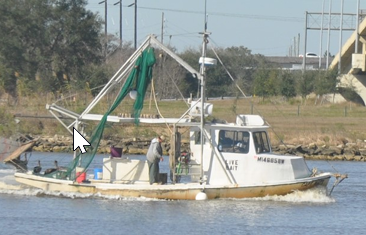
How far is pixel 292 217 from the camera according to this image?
2647 cm

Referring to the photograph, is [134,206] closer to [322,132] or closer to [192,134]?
[192,134]

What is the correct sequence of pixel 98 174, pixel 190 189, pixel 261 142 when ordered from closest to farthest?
pixel 190 189, pixel 261 142, pixel 98 174

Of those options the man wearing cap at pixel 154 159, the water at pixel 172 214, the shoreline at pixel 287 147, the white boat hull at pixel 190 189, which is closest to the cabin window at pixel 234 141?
the white boat hull at pixel 190 189

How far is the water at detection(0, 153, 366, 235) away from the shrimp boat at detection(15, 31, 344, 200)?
31 centimetres

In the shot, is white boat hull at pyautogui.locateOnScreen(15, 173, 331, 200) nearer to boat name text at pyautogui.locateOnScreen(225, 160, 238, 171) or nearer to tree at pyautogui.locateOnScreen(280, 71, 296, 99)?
boat name text at pyautogui.locateOnScreen(225, 160, 238, 171)

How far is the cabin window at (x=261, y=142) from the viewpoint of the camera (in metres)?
28.2

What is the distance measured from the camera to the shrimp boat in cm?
2800

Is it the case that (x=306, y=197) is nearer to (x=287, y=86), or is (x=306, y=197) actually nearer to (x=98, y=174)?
(x=98, y=174)

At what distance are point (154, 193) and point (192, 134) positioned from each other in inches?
84.8

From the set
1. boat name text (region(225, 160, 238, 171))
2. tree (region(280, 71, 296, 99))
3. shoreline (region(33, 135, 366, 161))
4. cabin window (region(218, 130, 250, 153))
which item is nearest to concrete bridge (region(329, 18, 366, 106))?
tree (region(280, 71, 296, 99))

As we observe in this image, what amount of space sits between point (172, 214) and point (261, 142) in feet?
12.4

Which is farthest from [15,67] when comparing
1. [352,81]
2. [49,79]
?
[352,81]

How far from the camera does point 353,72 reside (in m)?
76.1

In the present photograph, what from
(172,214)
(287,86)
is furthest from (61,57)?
(172,214)
